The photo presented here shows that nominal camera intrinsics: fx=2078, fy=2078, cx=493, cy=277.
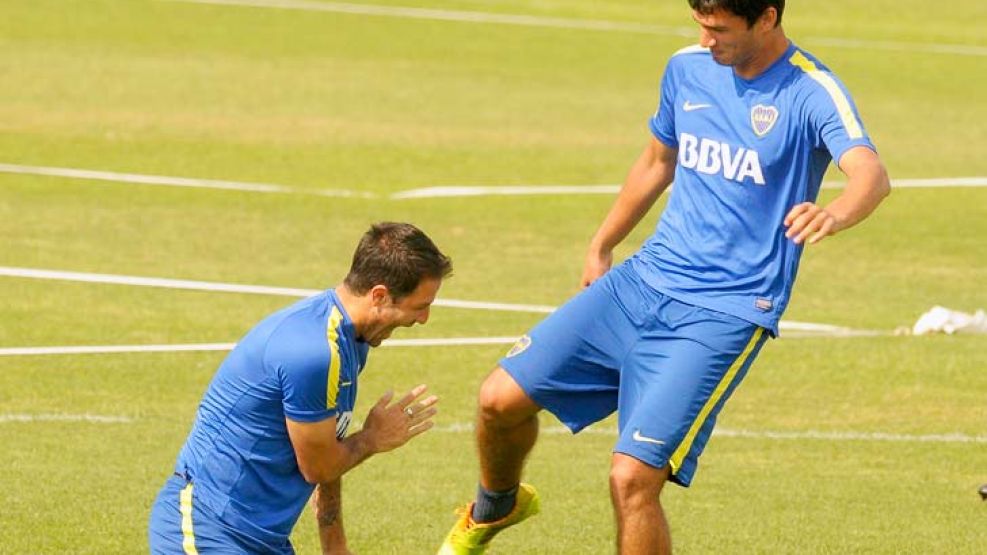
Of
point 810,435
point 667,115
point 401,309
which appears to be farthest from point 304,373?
point 810,435

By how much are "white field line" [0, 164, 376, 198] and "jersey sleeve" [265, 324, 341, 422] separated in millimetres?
14352

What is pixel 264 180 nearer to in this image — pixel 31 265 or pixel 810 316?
pixel 31 265

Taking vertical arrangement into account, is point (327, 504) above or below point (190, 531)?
below

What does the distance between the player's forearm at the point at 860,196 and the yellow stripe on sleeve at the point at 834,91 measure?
0.21m

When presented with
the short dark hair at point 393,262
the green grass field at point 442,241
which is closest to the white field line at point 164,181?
the green grass field at point 442,241

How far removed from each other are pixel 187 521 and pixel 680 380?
2186 mm

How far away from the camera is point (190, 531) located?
273 inches

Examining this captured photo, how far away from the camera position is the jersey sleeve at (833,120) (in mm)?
8008

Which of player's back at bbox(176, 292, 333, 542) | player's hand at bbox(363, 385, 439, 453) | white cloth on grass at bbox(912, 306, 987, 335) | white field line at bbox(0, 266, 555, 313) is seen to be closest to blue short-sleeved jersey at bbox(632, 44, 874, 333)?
player's hand at bbox(363, 385, 439, 453)

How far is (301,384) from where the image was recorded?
679 cm

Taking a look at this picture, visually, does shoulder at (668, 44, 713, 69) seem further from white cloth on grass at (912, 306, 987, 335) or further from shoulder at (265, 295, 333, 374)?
white cloth on grass at (912, 306, 987, 335)

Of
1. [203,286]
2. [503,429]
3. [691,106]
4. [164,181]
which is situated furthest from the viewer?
[164,181]

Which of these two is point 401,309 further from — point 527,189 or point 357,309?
point 527,189

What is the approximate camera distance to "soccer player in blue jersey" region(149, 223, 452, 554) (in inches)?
270
